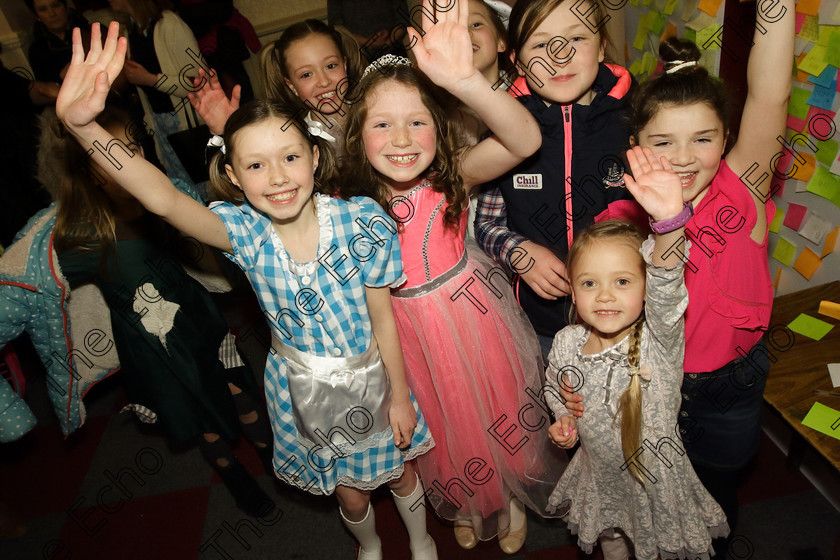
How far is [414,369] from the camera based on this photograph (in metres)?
1.74

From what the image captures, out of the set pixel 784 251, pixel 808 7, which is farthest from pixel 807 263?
pixel 808 7

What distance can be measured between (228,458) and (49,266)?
0.90 meters

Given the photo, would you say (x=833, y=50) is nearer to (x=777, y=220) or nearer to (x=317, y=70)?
(x=777, y=220)

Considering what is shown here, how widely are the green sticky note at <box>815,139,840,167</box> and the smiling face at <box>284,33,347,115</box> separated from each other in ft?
4.80

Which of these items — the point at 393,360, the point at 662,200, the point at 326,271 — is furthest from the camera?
the point at 393,360

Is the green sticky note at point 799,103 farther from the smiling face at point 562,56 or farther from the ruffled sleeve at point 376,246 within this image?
the ruffled sleeve at point 376,246

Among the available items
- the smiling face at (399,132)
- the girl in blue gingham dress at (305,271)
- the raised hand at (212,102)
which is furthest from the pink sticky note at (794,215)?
the raised hand at (212,102)

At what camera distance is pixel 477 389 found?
5.58 feet

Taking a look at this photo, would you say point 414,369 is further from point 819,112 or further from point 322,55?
point 819,112

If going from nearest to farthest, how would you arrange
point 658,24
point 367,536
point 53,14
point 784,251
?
point 367,536
point 784,251
point 658,24
point 53,14

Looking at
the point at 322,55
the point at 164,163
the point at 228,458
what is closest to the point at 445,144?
the point at 322,55

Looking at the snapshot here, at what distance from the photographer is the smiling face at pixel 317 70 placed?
1.86 meters

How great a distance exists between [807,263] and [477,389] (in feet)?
4.06

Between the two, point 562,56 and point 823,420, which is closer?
point 562,56
